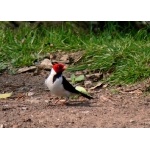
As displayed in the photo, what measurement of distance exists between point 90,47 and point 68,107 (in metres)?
2.05

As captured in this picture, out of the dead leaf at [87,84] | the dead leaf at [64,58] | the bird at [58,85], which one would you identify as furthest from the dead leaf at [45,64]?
the bird at [58,85]

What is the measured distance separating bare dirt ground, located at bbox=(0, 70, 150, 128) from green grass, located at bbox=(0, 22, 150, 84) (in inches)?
11.0

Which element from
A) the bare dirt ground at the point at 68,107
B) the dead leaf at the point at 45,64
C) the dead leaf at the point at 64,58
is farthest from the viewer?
the dead leaf at the point at 64,58

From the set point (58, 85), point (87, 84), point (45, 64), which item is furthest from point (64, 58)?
point (58, 85)

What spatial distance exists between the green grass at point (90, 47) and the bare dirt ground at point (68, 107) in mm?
280

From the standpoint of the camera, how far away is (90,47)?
29.2 feet

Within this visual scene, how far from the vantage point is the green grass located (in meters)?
8.19

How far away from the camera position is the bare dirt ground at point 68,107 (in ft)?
20.5

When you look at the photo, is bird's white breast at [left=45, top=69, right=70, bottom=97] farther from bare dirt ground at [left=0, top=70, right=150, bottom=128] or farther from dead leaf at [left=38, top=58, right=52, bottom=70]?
dead leaf at [left=38, top=58, right=52, bottom=70]

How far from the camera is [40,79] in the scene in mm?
8461

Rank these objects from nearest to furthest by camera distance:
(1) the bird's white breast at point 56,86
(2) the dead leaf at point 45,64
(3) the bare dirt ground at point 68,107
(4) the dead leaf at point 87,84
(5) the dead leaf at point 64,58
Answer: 1. (3) the bare dirt ground at point 68,107
2. (1) the bird's white breast at point 56,86
3. (4) the dead leaf at point 87,84
4. (2) the dead leaf at point 45,64
5. (5) the dead leaf at point 64,58

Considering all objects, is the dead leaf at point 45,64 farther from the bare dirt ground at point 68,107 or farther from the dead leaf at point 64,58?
Answer: the dead leaf at point 64,58
